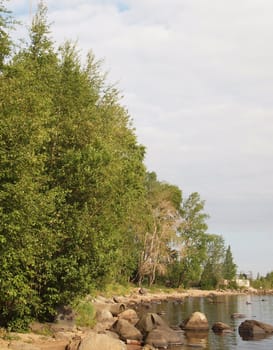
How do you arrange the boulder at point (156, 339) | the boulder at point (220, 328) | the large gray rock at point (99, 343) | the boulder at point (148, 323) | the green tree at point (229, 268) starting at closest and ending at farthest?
the large gray rock at point (99, 343)
the boulder at point (156, 339)
the boulder at point (148, 323)
the boulder at point (220, 328)
the green tree at point (229, 268)

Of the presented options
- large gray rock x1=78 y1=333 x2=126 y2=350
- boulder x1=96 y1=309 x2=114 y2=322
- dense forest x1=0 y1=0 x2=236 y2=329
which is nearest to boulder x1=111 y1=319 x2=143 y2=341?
boulder x1=96 y1=309 x2=114 y2=322

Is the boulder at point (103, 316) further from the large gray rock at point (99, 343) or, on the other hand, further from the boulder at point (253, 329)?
the large gray rock at point (99, 343)

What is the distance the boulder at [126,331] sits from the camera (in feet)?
91.6

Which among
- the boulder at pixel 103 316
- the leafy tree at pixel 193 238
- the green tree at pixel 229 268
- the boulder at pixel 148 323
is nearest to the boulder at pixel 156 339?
the boulder at pixel 148 323

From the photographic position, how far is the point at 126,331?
28.3 metres

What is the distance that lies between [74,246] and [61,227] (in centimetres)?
106

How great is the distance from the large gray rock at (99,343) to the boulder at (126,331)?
7.44m

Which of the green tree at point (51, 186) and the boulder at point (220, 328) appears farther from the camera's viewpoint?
the boulder at point (220, 328)

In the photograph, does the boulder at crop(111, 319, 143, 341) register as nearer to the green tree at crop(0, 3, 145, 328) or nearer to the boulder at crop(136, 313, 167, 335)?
the boulder at crop(136, 313, 167, 335)

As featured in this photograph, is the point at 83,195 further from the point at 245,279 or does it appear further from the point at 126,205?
the point at 245,279

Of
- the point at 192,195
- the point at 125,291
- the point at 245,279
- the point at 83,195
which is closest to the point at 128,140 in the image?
the point at 83,195

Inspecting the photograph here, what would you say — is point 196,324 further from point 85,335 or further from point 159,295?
point 159,295

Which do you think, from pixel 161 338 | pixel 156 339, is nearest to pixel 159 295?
pixel 161 338

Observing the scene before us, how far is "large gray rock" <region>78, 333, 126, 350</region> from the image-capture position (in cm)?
1981
